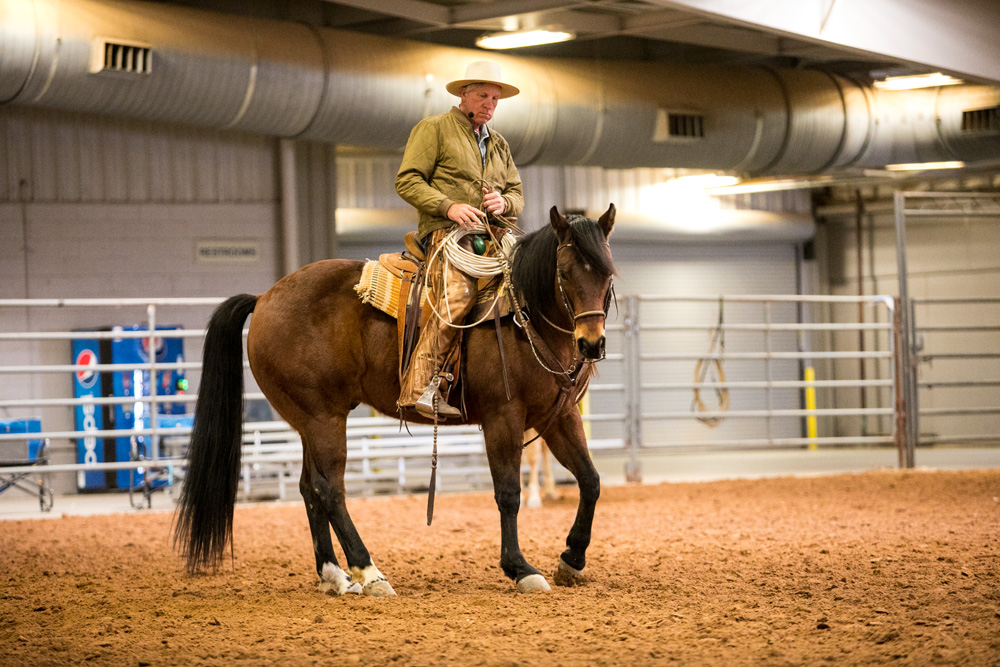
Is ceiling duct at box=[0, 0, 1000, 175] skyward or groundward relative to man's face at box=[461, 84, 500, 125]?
skyward

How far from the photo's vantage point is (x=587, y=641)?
11.0 feet

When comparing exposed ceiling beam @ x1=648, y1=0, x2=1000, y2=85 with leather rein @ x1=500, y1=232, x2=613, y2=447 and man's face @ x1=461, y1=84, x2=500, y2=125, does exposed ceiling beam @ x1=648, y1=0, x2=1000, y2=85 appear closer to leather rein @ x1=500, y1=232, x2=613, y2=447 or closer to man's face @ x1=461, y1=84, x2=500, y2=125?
man's face @ x1=461, y1=84, x2=500, y2=125

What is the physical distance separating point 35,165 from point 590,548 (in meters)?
8.31

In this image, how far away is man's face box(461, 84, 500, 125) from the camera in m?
4.70

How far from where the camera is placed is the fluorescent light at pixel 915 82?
1098cm

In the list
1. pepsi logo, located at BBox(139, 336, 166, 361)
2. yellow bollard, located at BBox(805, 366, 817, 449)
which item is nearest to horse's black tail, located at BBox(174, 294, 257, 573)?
pepsi logo, located at BBox(139, 336, 166, 361)

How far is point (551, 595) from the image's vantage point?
13.9ft

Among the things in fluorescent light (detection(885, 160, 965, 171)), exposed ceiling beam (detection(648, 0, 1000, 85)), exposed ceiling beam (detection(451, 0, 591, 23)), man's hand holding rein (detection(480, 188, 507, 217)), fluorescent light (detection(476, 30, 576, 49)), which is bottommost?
man's hand holding rein (detection(480, 188, 507, 217))

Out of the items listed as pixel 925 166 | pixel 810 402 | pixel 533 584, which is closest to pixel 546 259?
pixel 533 584

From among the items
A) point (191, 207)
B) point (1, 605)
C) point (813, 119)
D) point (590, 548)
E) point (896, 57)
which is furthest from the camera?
point (191, 207)

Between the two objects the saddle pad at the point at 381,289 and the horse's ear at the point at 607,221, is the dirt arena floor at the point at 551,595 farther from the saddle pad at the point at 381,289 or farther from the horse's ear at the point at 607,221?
the horse's ear at the point at 607,221

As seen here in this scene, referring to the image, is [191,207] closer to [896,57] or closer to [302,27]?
[302,27]

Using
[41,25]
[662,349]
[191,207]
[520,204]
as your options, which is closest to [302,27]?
[41,25]

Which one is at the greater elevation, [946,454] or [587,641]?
[587,641]
